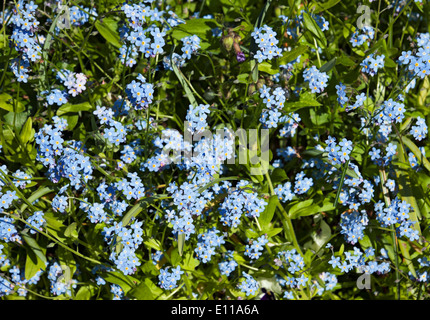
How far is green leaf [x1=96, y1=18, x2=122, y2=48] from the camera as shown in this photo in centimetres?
318

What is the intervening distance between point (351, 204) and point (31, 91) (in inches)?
90.3

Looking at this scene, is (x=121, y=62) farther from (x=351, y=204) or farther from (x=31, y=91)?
(x=351, y=204)

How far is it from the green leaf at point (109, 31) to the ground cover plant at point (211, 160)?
15 millimetres

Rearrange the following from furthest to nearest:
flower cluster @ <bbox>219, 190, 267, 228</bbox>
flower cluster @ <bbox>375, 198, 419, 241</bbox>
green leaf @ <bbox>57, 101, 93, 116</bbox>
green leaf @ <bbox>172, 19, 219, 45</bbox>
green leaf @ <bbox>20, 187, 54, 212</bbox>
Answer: green leaf @ <bbox>172, 19, 219, 45</bbox>, green leaf @ <bbox>57, 101, 93, 116</bbox>, flower cluster @ <bbox>375, 198, 419, 241</bbox>, green leaf @ <bbox>20, 187, 54, 212</bbox>, flower cluster @ <bbox>219, 190, 267, 228</bbox>

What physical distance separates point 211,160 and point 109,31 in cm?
115

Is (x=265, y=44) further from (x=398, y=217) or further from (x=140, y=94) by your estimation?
(x=398, y=217)

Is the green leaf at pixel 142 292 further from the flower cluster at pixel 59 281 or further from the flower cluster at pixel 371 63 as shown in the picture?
the flower cluster at pixel 371 63

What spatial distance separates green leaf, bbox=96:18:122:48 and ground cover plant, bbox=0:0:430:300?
15mm

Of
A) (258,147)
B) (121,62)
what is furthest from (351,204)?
(121,62)

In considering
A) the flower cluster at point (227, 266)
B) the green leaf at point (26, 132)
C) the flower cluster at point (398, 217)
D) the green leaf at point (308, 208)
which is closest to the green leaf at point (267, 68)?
the green leaf at point (308, 208)

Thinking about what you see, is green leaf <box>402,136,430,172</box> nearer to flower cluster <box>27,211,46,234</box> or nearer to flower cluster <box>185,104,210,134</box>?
flower cluster <box>185,104,210,134</box>

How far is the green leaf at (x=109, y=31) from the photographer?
3176 millimetres

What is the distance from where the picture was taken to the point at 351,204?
3.11 meters

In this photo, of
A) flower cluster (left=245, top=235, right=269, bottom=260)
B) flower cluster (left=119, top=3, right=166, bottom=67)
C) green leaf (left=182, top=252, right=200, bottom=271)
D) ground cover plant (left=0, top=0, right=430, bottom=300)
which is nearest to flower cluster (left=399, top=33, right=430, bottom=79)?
ground cover plant (left=0, top=0, right=430, bottom=300)
